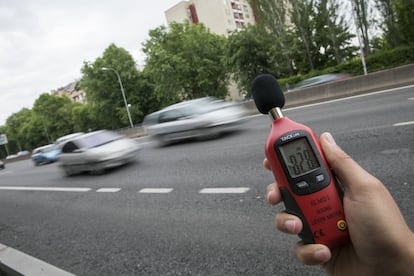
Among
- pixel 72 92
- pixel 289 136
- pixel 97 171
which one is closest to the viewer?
pixel 289 136

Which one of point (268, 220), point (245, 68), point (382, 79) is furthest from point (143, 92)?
point (268, 220)

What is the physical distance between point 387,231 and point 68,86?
133241 millimetres

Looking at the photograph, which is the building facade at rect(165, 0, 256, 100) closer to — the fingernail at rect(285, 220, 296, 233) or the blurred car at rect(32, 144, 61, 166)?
the blurred car at rect(32, 144, 61, 166)

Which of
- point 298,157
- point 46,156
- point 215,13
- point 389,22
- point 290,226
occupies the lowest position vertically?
point 46,156

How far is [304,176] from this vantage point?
1388 mm

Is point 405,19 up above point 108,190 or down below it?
above

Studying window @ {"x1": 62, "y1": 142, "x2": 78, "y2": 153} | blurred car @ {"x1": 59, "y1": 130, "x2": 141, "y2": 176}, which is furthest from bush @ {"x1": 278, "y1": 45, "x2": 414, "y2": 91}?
window @ {"x1": 62, "y1": 142, "x2": 78, "y2": 153}

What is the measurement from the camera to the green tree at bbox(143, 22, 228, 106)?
41531 mm

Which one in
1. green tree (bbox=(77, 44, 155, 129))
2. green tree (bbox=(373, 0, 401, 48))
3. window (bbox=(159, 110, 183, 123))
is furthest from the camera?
green tree (bbox=(77, 44, 155, 129))

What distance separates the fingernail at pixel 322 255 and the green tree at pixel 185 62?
3991 cm

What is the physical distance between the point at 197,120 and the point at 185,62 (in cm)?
3118

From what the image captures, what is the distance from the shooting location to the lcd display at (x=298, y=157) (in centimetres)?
141

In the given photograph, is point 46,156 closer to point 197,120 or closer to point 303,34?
point 197,120

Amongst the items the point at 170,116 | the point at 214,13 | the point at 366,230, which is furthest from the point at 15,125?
the point at 366,230
